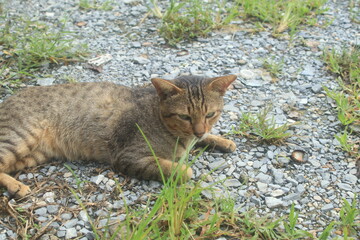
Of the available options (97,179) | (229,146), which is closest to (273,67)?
(229,146)

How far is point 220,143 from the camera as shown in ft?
14.0

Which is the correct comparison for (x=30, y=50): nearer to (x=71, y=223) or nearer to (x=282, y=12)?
(x=71, y=223)

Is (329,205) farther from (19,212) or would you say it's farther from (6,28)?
(6,28)

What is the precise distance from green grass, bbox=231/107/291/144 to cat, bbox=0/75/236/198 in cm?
33

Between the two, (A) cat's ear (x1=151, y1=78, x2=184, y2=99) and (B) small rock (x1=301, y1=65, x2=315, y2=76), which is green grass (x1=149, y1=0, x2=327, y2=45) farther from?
(A) cat's ear (x1=151, y1=78, x2=184, y2=99)

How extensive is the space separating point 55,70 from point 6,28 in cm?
108

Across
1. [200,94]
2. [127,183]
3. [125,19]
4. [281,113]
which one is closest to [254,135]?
[281,113]

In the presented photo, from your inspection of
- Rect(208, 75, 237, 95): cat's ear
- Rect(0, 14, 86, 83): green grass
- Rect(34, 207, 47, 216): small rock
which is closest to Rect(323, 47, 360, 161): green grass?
Rect(208, 75, 237, 95): cat's ear

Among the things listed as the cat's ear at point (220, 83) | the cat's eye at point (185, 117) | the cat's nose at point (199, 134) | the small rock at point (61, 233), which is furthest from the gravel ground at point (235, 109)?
the cat's ear at point (220, 83)

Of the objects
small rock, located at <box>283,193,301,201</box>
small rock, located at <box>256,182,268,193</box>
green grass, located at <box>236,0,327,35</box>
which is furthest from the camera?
green grass, located at <box>236,0,327,35</box>

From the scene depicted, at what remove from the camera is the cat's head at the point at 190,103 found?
381 centimetres

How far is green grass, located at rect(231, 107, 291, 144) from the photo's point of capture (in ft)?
14.3

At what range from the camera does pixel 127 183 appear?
3834 millimetres

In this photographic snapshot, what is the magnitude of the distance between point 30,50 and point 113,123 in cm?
196
